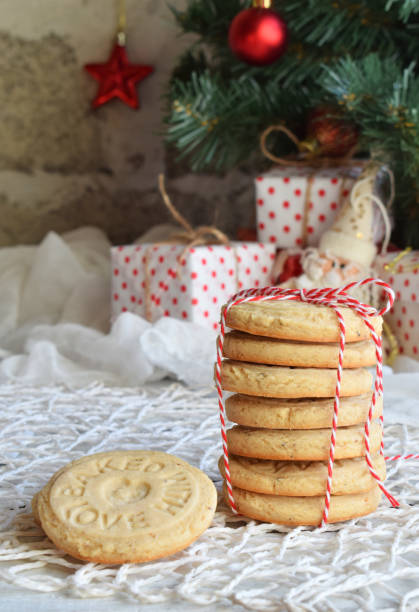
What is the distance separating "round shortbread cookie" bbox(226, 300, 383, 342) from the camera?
0.72 meters

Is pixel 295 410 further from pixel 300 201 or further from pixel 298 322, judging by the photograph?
pixel 300 201

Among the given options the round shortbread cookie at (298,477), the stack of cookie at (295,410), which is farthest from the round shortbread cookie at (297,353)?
→ the round shortbread cookie at (298,477)

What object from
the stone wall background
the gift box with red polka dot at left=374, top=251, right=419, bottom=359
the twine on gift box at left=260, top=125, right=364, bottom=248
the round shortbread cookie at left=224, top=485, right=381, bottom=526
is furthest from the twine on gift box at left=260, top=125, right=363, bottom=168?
the round shortbread cookie at left=224, top=485, right=381, bottom=526

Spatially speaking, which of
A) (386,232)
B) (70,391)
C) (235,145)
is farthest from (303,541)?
(235,145)

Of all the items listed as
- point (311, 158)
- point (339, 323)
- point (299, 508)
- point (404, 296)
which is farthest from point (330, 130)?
point (299, 508)

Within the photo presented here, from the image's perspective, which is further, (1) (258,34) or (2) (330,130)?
(2) (330,130)

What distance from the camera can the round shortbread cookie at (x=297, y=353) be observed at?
2.38 ft

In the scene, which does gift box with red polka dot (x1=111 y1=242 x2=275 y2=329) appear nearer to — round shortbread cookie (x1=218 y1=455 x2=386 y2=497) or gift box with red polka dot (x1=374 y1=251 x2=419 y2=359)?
gift box with red polka dot (x1=374 y1=251 x2=419 y2=359)

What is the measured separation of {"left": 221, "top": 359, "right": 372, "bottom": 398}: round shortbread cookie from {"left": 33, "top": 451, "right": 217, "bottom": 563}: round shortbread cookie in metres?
0.12

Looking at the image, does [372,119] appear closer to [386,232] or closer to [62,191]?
[386,232]

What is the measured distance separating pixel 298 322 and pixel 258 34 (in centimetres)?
100

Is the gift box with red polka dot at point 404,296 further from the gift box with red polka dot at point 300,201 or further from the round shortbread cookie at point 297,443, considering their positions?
the round shortbread cookie at point 297,443

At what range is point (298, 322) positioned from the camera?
0.72 metres

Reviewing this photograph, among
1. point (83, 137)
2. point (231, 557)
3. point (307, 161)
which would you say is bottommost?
point (231, 557)
